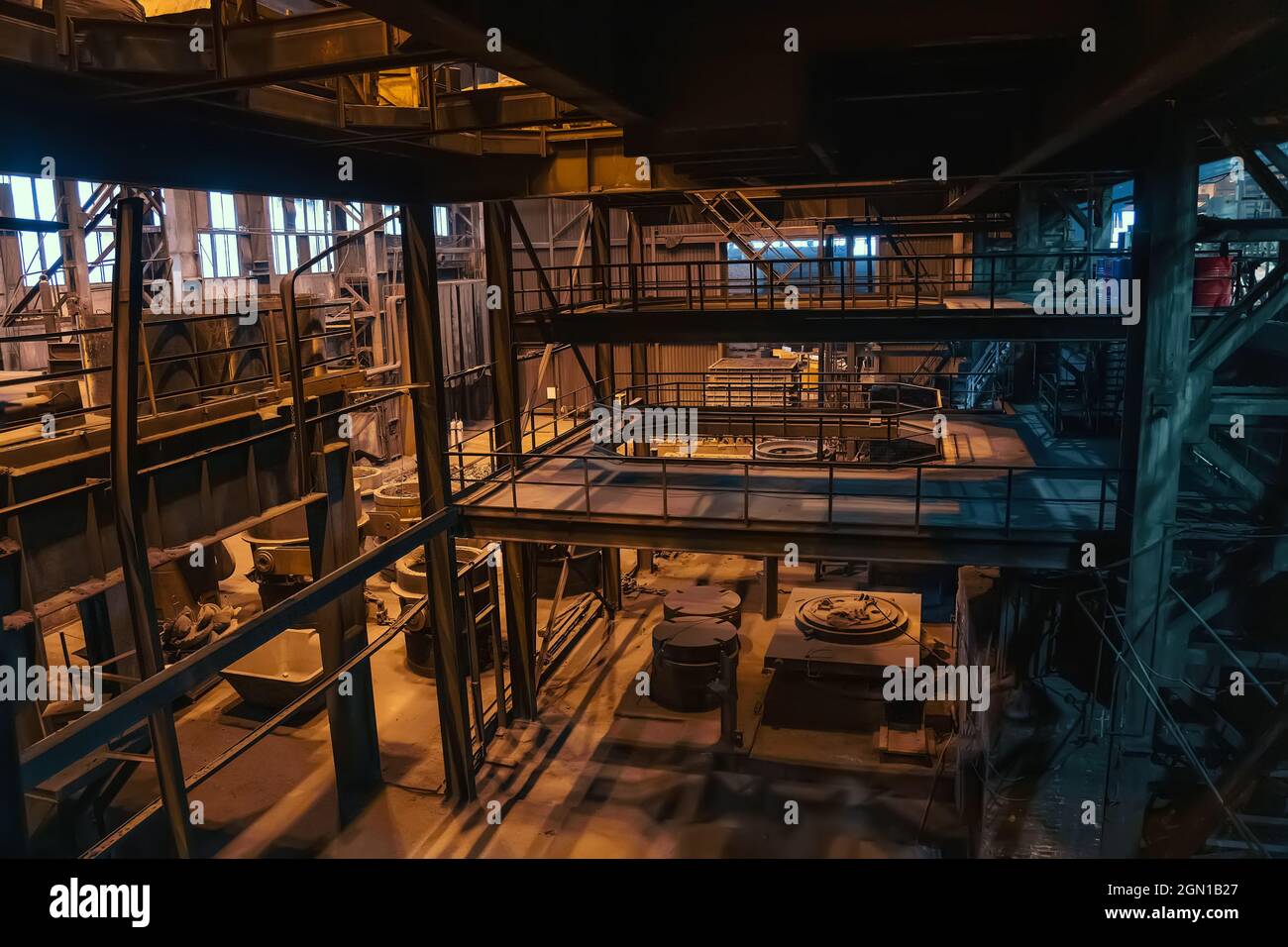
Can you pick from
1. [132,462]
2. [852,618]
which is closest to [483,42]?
[132,462]

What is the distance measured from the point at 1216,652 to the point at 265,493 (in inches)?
432

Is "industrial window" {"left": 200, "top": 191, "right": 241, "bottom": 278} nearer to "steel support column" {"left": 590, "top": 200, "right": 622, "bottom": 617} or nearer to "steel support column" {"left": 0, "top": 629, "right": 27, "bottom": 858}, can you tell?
"steel support column" {"left": 590, "top": 200, "right": 622, "bottom": 617}

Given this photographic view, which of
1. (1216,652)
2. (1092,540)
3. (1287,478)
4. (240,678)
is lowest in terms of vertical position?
(240,678)

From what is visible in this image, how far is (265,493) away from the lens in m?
11.6

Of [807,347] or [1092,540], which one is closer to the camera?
[1092,540]

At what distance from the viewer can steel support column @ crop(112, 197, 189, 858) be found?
6969mm

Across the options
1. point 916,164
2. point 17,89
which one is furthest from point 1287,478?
point 17,89

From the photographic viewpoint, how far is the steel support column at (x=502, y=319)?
44.2 feet

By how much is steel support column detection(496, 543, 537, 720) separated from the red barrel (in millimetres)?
9409

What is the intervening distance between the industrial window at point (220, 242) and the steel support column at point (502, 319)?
17.0 m

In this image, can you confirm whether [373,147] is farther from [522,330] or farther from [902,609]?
[902,609]

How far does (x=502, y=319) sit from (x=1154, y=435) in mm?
8479

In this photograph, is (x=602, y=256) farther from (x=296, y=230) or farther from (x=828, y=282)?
(x=296, y=230)

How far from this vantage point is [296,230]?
31.4 metres
